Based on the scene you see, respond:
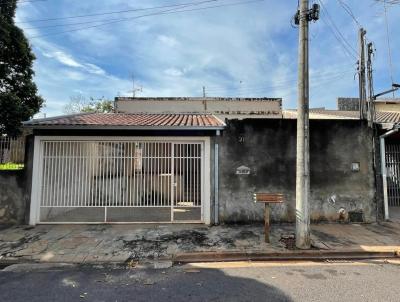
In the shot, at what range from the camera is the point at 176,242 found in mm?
6195

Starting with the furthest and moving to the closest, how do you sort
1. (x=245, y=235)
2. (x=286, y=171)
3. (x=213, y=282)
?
(x=286, y=171), (x=245, y=235), (x=213, y=282)

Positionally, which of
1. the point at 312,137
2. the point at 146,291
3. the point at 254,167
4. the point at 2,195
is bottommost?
the point at 146,291

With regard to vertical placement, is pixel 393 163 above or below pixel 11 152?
below

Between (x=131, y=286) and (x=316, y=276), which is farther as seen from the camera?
(x=316, y=276)

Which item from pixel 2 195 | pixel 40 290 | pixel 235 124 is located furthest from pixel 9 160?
pixel 235 124

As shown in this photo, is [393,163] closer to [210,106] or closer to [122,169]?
[122,169]

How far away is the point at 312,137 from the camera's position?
798 centimetres

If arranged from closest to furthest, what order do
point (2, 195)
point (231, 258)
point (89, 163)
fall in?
point (231, 258) < point (2, 195) < point (89, 163)

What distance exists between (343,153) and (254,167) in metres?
2.63

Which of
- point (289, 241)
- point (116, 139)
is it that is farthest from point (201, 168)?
point (289, 241)

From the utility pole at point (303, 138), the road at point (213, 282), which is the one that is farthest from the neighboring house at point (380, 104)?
the road at point (213, 282)

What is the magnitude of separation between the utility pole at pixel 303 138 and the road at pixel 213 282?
0.80m

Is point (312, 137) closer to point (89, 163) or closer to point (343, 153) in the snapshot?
point (343, 153)

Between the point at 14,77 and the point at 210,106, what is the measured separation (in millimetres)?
11249
